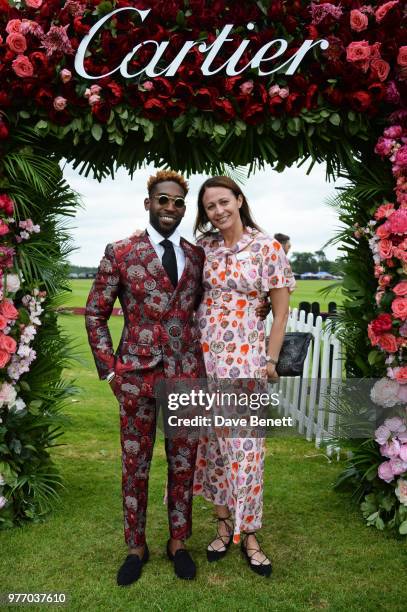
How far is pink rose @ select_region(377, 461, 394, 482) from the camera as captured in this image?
3.89m

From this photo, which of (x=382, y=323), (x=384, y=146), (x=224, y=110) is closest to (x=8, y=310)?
(x=224, y=110)

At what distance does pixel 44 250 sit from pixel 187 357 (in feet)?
4.91

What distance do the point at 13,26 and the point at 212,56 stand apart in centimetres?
121

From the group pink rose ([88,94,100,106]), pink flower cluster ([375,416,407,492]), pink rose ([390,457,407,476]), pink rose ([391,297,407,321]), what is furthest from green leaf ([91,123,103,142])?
pink rose ([390,457,407,476])

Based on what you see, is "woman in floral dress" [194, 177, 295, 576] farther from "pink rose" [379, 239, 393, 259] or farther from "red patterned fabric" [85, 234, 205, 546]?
"pink rose" [379, 239, 393, 259]

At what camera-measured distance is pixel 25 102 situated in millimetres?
3662

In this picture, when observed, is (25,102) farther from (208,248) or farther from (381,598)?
(381,598)

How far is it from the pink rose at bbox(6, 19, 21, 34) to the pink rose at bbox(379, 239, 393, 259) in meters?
2.64

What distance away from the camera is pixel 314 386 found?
5562mm

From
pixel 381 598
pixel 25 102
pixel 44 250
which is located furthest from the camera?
pixel 44 250

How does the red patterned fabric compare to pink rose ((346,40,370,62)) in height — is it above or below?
below

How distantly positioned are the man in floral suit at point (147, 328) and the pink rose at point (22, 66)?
108cm

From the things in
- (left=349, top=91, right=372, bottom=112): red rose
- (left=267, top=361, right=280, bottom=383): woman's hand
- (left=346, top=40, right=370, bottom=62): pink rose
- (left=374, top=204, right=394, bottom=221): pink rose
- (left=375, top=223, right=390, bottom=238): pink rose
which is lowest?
(left=267, top=361, right=280, bottom=383): woman's hand

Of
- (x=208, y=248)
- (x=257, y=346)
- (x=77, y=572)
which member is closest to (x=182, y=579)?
(x=77, y=572)
